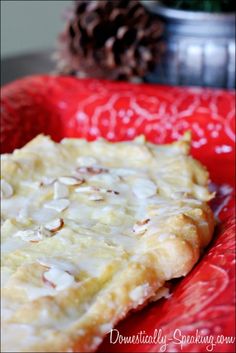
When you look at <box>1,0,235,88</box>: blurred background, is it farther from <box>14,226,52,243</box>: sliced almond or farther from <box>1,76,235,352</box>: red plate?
<box>14,226,52,243</box>: sliced almond

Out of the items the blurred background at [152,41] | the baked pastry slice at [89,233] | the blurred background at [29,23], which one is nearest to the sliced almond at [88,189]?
the baked pastry slice at [89,233]

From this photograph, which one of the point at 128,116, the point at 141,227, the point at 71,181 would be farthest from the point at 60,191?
the point at 128,116

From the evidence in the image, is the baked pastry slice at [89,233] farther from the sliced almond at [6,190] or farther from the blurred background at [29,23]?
the blurred background at [29,23]

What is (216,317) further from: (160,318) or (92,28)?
(92,28)

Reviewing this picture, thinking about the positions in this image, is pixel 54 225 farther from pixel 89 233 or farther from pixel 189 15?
pixel 189 15

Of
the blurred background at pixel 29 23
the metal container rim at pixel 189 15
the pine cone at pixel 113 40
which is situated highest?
the metal container rim at pixel 189 15

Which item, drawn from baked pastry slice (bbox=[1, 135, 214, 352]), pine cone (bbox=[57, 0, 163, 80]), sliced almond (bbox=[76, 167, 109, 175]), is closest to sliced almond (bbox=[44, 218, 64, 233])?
baked pastry slice (bbox=[1, 135, 214, 352])
